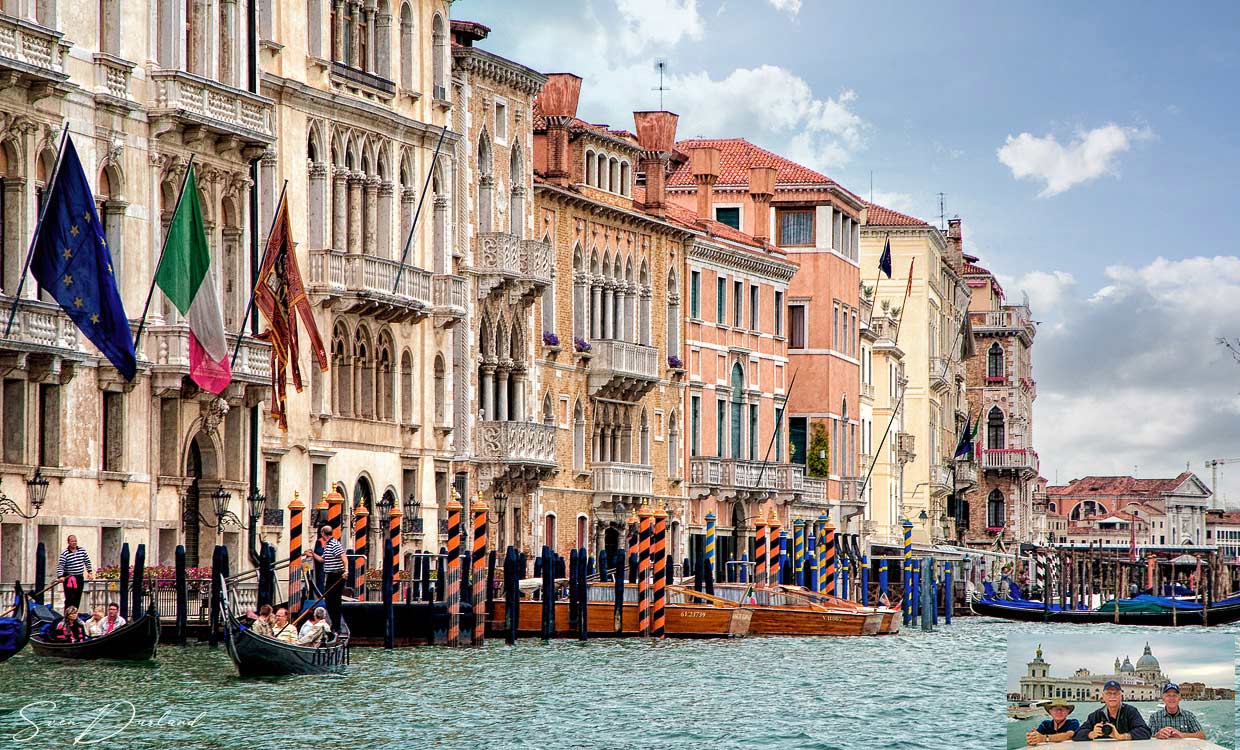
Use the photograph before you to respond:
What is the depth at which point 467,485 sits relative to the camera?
165ft

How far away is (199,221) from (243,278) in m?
5.10

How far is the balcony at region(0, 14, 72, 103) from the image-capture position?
3447 centimetres

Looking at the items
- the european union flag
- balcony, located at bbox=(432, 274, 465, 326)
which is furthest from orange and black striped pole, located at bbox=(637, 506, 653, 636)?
the european union flag

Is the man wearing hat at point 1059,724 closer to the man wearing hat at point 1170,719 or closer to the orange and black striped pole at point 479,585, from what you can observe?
the man wearing hat at point 1170,719

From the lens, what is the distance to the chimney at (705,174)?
209ft

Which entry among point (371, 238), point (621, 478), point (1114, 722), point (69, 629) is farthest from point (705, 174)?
point (1114, 722)

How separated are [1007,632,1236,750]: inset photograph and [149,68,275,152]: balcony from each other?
77.3 feet

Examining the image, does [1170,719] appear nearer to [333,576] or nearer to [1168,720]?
[1168,720]

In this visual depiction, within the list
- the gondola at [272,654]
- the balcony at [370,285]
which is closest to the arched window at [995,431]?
the balcony at [370,285]

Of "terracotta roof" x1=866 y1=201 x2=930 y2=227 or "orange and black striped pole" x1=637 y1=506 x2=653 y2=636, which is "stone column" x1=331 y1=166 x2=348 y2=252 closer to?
"orange and black striped pole" x1=637 y1=506 x2=653 y2=636

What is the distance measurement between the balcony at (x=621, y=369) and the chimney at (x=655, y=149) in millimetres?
3576

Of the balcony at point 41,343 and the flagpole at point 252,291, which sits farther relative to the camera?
the flagpole at point 252,291

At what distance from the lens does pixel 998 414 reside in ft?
357

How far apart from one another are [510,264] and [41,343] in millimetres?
16981
